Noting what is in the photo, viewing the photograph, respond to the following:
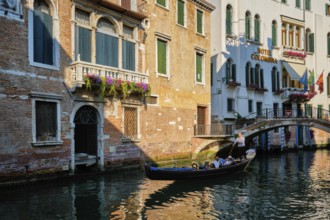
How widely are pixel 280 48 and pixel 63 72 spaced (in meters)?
18.6

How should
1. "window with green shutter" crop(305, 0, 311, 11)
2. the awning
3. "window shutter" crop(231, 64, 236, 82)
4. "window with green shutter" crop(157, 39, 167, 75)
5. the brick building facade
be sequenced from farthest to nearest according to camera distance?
"window with green shutter" crop(305, 0, 311, 11)
the awning
"window shutter" crop(231, 64, 236, 82)
"window with green shutter" crop(157, 39, 167, 75)
the brick building facade

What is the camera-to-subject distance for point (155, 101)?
53.5 ft

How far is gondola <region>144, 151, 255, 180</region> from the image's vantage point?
11242 millimetres

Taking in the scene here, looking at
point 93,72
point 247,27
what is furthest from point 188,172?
point 247,27

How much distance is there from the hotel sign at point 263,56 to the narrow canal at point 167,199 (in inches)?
485

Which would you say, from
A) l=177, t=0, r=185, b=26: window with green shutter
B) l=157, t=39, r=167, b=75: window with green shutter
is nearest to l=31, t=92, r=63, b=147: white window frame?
l=157, t=39, r=167, b=75: window with green shutter

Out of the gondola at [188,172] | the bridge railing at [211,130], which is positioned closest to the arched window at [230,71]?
the bridge railing at [211,130]

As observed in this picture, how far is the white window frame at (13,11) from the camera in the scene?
10.6m

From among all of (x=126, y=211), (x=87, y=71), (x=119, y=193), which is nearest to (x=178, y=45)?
(x=87, y=71)

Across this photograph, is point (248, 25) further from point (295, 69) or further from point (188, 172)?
point (188, 172)

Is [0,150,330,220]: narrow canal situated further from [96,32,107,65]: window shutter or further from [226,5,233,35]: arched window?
[226,5,233,35]: arched window

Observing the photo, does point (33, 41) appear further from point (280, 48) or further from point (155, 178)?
point (280, 48)

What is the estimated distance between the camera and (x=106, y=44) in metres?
14.1

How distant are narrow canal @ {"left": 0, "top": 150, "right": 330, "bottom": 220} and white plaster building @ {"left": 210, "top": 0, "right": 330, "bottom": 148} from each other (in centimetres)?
973
